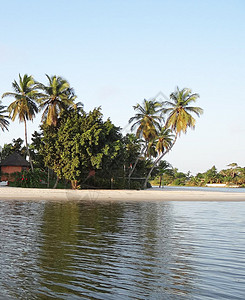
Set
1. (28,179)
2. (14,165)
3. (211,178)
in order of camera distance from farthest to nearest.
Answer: (211,178), (14,165), (28,179)

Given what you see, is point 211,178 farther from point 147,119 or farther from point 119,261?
point 119,261

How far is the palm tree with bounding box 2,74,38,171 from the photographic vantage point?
141 ft

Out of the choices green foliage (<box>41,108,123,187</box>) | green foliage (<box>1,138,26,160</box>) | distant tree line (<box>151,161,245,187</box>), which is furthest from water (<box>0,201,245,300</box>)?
distant tree line (<box>151,161,245,187</box>)

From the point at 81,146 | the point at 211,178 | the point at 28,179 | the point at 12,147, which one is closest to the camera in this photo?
the point at 81,146

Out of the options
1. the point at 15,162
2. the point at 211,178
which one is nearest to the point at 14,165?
the point at 15,162

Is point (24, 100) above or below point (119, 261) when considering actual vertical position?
above

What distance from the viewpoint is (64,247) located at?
904 centimetres

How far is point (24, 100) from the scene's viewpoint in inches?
1684

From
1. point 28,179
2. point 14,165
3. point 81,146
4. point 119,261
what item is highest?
point 81,146

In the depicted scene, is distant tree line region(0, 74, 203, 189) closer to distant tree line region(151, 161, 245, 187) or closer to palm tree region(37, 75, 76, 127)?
palm tree region(37, 75, 76, 127)

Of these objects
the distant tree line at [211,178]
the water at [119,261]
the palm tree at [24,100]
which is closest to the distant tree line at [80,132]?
the palm tree at [24,100]

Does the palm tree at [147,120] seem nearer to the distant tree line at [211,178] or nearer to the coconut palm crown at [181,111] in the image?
the coconut palm crown at [181,111]

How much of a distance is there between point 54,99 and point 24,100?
4.00 m

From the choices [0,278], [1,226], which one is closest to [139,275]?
[0,278]
